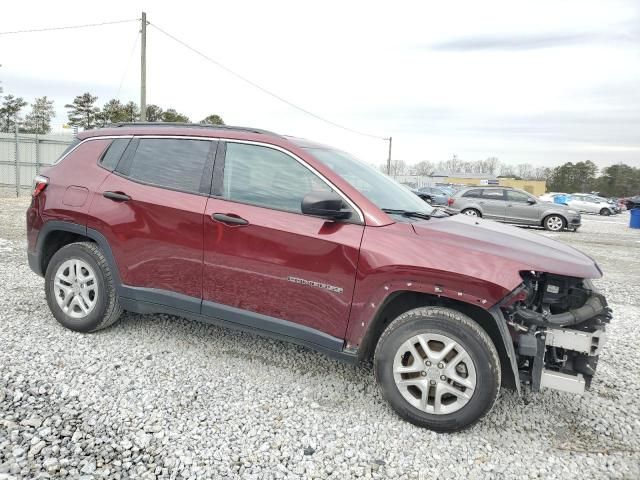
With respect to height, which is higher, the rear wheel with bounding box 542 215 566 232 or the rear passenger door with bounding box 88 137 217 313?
the rear passenger door with bounding box 88 137 217 313

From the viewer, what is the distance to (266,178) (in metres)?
3.37

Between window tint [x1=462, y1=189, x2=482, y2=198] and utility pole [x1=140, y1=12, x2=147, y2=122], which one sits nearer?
utility pole [x1=140, y1=12, x2=147, y2=122]

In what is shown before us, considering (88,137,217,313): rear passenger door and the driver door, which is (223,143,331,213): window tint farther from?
(88,137,217,313): rear passenger door

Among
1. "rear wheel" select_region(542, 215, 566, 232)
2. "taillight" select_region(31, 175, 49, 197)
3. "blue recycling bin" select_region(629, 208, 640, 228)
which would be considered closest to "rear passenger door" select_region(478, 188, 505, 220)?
"rear wheel" select_region(542, 215, 566, 232)

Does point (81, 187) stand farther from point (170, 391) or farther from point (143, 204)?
Result: point (170, 391)

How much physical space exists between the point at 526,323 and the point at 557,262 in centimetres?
42

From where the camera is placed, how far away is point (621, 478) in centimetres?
253

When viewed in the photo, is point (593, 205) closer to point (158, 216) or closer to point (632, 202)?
point (632, 202)

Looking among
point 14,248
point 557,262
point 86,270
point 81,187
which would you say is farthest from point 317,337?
point 14,248

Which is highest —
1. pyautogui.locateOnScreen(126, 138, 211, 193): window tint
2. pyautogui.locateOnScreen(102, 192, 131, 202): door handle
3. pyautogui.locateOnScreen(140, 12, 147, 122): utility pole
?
pyautogui.locateOnScreen(140, 12, 147, 122): utility pole

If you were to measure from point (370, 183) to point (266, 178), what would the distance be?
81 centimetres

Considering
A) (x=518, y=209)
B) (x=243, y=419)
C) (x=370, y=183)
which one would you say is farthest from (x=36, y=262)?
(x=518, y=209)

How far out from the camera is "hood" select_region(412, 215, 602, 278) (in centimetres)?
274

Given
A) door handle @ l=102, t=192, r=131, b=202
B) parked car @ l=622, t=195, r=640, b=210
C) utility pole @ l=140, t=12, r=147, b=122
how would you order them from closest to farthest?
door handle @ l=102, t=192, r=131, b=202 < utility pole @ l=140, t=12, r=147, b=122 < parked car @ l=622, t=195, r=640, b=210
